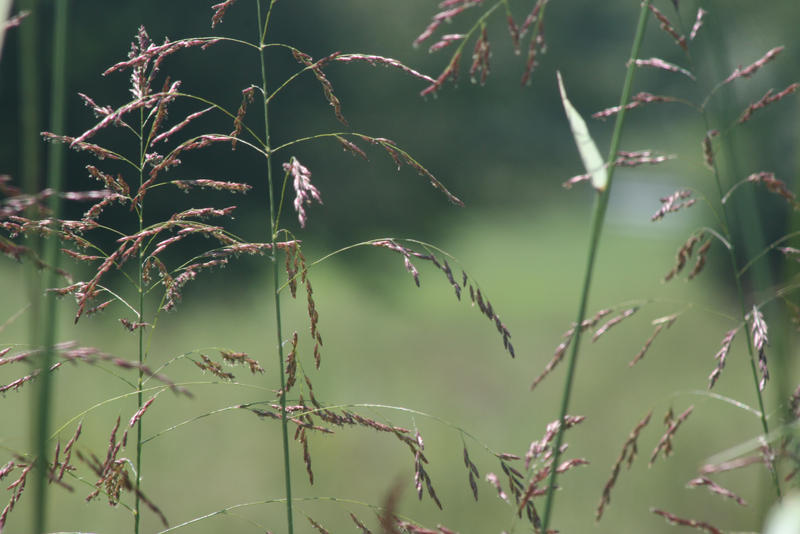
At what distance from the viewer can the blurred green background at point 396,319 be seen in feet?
10.0

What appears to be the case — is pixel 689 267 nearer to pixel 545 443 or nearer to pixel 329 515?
pixel 329 515

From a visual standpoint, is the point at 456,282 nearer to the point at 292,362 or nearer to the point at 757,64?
the point at 292,362

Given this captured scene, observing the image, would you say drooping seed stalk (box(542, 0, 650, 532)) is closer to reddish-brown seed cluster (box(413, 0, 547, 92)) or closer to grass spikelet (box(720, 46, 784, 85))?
reddish-brown seed cluster (box(413, 0, 547, 92))

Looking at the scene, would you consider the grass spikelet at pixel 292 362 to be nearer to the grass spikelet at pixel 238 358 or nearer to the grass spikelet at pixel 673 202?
the grass spikelet at pixel 238 358

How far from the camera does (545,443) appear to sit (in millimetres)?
773

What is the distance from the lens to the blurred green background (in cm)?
306

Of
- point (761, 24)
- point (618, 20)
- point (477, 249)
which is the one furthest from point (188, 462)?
point (618, 20)

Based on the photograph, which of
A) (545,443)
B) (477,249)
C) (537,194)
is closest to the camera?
(545,443)

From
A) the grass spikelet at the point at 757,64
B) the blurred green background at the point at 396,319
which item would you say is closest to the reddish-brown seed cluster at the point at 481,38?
the blurred green background at the point at 396,319

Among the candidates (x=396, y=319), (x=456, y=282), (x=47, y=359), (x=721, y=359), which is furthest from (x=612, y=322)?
(x=396, y=319)

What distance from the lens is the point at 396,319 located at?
5.37 m

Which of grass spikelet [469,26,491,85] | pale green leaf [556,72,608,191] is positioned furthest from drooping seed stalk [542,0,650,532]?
grass spikelet [469,26,491,85]

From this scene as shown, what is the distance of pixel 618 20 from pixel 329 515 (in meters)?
10.9

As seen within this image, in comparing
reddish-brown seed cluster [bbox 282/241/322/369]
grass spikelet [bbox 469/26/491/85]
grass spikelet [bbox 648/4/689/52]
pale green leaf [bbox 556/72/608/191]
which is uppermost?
grass spikelet [bbox 648/4/689/52]
